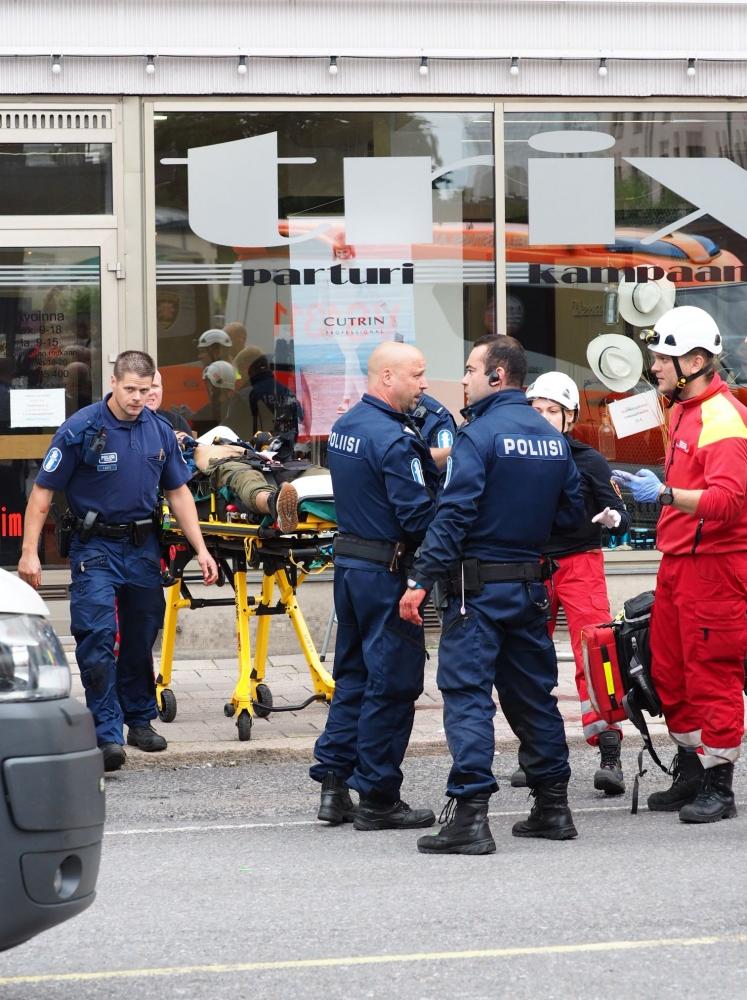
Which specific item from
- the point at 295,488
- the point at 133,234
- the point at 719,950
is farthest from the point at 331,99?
the point at 719,950

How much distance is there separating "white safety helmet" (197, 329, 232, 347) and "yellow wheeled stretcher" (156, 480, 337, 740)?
8.98 feet

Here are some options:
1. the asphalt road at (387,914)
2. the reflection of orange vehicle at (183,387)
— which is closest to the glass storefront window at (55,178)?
the reflection of orange vehicle at (183,387)

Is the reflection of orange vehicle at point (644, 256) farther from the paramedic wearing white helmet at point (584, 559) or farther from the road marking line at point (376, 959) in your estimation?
the road marking line at point (376, 959)

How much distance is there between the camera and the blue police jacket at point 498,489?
638cm

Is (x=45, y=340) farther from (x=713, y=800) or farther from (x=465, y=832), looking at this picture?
(x=713, y=800)

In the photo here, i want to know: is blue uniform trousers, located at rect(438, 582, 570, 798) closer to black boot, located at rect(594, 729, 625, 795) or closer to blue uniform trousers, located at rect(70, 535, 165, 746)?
black boot, located at rect(594, 729, 625, 795)

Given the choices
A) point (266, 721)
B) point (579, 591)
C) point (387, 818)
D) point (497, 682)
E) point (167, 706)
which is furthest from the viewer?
point (266, 721)

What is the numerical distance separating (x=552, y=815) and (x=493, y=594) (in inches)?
38.1

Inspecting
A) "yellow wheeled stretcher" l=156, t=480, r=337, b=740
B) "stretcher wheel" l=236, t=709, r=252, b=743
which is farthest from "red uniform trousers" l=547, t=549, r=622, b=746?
"stretcher wheel" l=236, t=709, r=252, b=743

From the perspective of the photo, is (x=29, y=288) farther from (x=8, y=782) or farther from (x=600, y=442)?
(x=8, y=782)

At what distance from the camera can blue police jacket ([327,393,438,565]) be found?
6.72 m

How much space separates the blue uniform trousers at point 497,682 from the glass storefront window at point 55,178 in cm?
625

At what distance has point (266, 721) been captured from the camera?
9.42 meters

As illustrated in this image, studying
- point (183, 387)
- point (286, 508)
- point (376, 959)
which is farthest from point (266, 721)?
point (376, 959)
